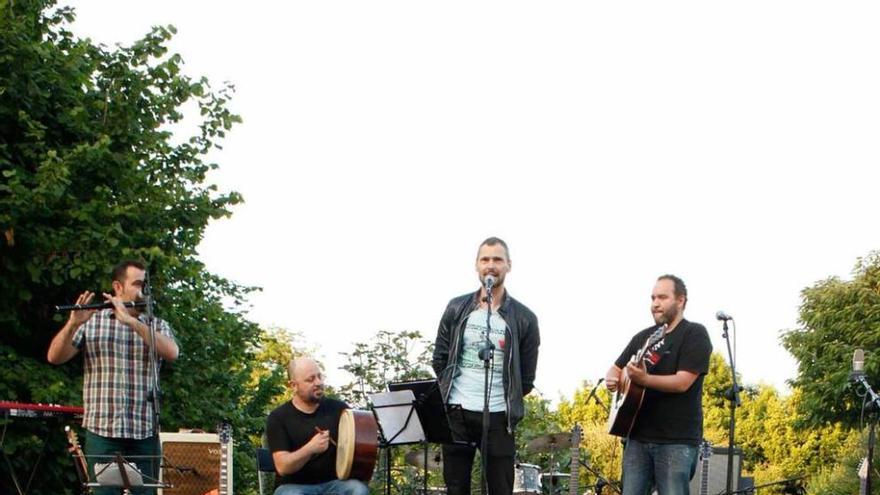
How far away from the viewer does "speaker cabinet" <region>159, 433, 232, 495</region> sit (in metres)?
10.2

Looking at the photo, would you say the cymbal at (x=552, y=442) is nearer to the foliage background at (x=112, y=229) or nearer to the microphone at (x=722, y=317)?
the foliage background at (x=112, y=229)

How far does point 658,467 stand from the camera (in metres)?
7.34

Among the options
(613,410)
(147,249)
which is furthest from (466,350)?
(147,249)

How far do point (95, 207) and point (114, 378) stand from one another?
6.72 m

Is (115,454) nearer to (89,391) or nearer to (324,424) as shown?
(89,391)

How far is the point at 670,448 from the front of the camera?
728 cm

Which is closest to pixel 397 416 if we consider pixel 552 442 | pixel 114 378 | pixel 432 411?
pixel 432 411

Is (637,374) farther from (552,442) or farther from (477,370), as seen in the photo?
(552,442)

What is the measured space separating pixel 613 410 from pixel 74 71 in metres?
9.54

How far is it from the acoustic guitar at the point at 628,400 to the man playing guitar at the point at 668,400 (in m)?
0.03

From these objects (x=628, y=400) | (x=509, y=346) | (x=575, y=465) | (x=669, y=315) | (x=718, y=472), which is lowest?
(x=718, y=472)

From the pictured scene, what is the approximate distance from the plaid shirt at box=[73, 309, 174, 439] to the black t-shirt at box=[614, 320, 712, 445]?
304 cm

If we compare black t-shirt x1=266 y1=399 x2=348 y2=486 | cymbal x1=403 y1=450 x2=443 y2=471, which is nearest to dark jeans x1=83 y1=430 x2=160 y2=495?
black t-shirt x1=266 y1=399 x2=348 y2=486

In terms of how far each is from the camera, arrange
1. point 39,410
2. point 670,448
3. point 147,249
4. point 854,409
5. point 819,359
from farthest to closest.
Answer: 1. point 819,359
2. point 854,409
3. point 147,249
4. point 39,410
5. point 670,448
